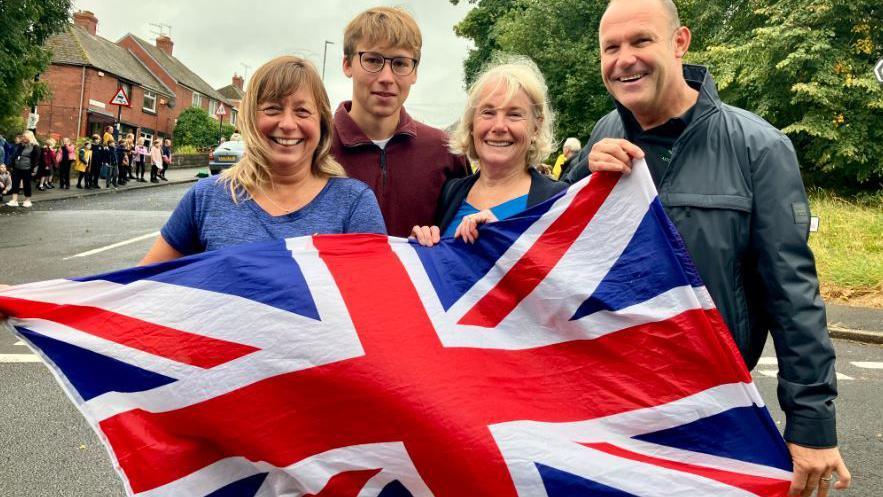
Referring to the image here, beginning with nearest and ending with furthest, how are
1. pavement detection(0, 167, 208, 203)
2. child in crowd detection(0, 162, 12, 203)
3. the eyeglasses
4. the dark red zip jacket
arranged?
the eyeglasses → the dark red zip jacket → child in crowd detection(0, 162, 12, 203) → pavement detection(0, 167, 208, 203)

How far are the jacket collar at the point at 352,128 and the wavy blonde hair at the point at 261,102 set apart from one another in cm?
52

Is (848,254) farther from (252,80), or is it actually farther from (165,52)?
(165,52)

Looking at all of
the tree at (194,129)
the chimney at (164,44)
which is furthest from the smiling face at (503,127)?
the chimney at (164,44)

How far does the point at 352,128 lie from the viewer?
9.68 ft

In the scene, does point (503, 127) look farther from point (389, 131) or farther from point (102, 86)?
point (102, 86)

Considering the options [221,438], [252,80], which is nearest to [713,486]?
[221,438]

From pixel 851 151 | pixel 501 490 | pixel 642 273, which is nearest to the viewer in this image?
pixel 501 490

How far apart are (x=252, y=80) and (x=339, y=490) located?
4.34 feet

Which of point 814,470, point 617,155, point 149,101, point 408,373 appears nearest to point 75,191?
point 408,373

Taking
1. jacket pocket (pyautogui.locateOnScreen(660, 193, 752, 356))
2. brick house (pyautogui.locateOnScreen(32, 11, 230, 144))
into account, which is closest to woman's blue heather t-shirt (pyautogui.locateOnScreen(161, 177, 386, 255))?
jacket pocket (pyautogui.locateOnScreen(660, 193, 752, 356))

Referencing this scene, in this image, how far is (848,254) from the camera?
12.3 meters

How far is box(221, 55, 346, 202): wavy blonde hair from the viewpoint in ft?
7.68

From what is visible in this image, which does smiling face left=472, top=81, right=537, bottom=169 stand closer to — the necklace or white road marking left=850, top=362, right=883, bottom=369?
the necklace

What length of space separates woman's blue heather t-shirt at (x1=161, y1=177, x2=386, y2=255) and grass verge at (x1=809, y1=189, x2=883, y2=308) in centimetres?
1018
